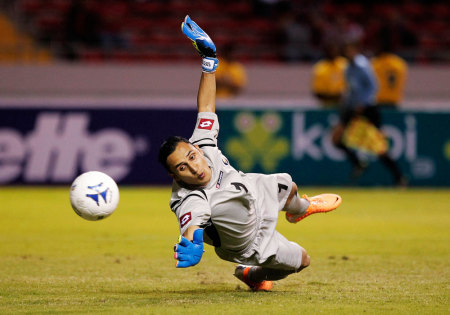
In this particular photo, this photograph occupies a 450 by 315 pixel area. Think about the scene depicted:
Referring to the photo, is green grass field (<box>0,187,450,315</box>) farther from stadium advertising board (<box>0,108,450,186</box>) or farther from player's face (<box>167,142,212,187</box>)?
stadium advertising board (<box>0,108,450,186</box>)

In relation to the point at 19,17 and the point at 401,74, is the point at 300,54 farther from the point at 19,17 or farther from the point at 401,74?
the point at 19,17

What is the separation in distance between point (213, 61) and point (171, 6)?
41.3 feet

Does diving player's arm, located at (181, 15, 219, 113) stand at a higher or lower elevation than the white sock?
higher

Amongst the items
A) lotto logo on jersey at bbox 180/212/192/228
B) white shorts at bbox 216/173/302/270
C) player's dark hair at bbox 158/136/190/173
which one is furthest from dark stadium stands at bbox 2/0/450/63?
lotto logo on jersey at bbox 180/212/192/228

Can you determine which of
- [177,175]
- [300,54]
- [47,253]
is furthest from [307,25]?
[177,175]

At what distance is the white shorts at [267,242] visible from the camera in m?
5.62

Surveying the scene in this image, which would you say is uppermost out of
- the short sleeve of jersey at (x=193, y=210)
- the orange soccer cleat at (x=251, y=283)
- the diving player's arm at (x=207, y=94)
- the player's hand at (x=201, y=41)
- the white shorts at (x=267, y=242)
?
the player's hand at (x=201, y=41)

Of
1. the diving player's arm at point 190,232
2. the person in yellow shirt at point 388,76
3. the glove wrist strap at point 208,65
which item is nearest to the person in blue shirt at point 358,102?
the person in yellow shirt at point 388,76

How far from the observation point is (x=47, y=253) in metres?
7.68

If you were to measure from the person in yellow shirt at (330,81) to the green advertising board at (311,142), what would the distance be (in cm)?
35

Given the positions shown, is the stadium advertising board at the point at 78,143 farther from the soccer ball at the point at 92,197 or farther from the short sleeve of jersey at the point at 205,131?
the short sleeve of jersey at the point at 205,131

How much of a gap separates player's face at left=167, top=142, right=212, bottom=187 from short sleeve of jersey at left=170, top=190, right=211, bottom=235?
100 millimetres

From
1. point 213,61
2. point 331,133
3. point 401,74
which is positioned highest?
point 213,61

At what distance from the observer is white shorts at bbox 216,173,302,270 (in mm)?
5617
